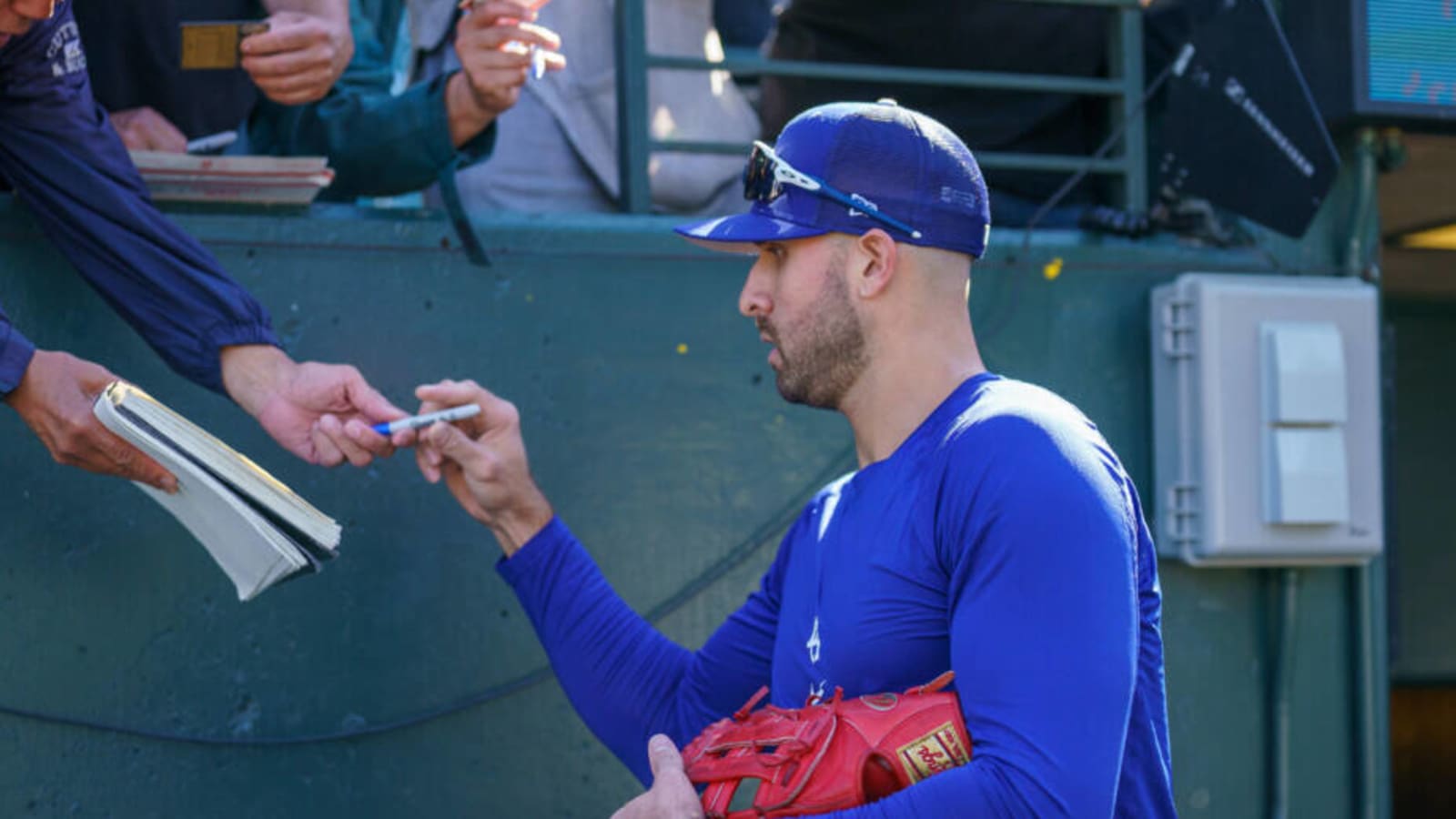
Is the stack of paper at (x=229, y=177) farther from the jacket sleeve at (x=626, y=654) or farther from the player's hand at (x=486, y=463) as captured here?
the jacket sleeve at (x=626, y=654)

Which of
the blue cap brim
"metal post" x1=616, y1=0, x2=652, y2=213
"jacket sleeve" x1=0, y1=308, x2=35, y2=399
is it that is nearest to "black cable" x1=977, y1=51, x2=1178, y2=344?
"metal post" x1=616, y1=0, x2=652, y2=213

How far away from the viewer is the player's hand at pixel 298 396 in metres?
3.29

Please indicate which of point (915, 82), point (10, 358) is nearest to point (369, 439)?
point (10, 358)

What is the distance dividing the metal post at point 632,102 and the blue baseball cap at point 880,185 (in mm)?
1476

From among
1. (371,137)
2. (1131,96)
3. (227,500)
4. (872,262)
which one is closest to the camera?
(872,262)

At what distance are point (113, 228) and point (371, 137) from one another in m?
0.75

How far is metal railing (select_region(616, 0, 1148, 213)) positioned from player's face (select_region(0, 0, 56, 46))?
1416mm

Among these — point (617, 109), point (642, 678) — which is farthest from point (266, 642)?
point (617, 109)

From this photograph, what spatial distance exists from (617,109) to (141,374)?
127 centimetres

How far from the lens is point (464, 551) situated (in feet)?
12.3

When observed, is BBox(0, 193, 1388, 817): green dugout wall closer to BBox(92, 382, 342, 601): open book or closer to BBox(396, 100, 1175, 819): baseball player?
BBox(92, 382, 342, 601): open book

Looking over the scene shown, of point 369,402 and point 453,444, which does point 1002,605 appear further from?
point 369,402

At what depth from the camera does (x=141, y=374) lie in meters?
3.55

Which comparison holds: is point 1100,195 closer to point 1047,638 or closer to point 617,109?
point 617,109
